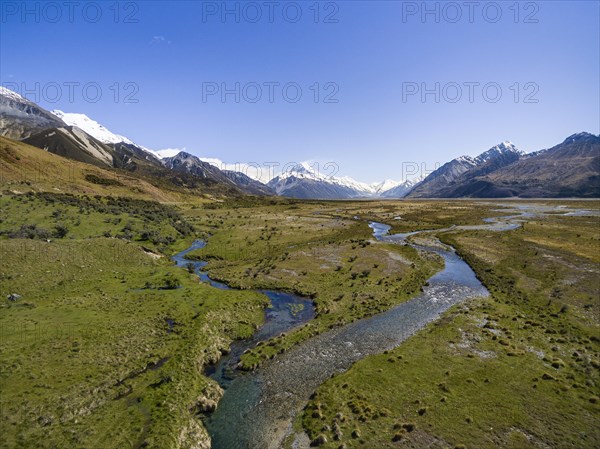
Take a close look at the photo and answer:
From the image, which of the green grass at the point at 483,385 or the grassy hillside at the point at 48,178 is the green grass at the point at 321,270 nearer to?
the green grass at the point at 483,385

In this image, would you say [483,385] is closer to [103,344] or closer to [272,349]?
[272,349]

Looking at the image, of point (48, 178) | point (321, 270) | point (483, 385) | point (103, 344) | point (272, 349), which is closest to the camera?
point (483, 385)

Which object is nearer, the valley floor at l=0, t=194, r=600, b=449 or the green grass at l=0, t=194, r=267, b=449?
the green grass at l=0, t=194, r=267, b=449

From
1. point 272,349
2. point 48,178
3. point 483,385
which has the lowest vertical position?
point 483,385

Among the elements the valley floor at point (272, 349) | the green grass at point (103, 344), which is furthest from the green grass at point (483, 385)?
the green grass at point (103, 344)

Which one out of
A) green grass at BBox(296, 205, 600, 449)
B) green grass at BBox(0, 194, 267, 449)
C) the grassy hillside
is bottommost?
green grass at BBox(296, 205, 600, 449)

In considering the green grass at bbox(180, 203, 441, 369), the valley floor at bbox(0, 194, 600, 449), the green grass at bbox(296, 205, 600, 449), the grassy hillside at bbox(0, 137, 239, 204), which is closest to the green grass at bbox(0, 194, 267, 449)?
the valley floor at bbox(0, 194, 600, 449)

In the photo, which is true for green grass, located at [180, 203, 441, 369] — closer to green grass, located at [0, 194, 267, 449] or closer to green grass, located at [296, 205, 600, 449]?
green grass, located at [0, 194, 267, 449]

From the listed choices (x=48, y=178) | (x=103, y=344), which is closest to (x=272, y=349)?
(x=103, y=344)

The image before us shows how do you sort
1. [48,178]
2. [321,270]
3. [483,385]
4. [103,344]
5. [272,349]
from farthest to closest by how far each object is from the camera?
[48,178] → [321,270] → [272,349] → [103,344] → [483,385]

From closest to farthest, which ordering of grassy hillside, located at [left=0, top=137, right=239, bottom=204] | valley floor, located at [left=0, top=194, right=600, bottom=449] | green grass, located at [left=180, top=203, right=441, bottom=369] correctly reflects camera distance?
valley floor, located at [left=0, top=194, right=600, bottom=449], green grass, located at [left=180, top=203, right=441, bottom=369], grassy hillside, located at [left=0, top=137, right=239, bottom=204]

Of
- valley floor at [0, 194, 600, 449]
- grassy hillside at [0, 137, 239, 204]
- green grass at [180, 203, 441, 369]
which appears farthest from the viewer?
grassy hillside at [0, 137, 239, 204]

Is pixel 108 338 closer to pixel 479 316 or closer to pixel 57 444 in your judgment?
pixel 57 444

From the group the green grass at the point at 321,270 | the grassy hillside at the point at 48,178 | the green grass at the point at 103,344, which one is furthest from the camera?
the grassy hillside at the point at 48,178
